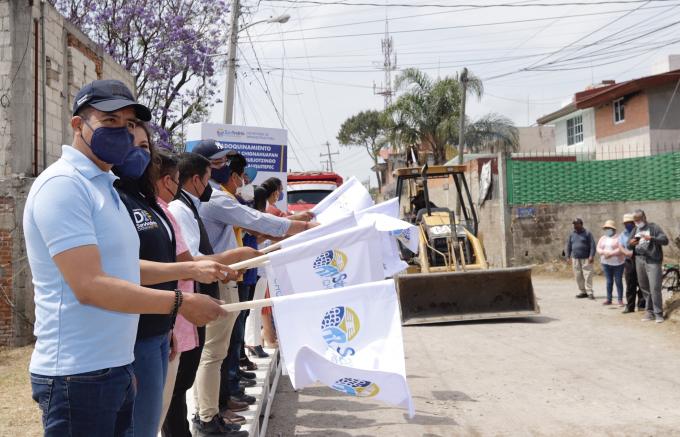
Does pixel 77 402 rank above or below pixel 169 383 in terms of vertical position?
above

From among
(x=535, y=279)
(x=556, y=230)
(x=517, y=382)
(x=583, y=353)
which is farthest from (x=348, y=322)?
(x=556, y=230)

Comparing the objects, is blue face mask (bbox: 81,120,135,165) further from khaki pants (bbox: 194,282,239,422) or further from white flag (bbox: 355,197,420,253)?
white flag (bbox: 355,197,420,253)

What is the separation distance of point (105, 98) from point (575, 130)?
30.9m

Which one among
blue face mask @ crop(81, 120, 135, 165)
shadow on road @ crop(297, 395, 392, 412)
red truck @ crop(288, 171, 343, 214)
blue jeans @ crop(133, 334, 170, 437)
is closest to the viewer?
blue face mask @ crop(81, 120, 135, 165)

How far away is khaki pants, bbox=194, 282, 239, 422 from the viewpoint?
172 inches

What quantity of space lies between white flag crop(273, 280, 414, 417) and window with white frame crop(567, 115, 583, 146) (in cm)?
2906

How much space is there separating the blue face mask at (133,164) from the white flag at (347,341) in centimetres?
92

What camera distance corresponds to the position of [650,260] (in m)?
10.7

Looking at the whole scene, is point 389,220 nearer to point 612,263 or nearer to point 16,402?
point 16,402

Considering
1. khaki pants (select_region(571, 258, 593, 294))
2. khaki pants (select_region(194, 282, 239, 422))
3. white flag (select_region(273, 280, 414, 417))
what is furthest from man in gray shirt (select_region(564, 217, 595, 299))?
white flag (select_region(273, 280, 414, 417))

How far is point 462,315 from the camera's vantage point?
1104 centimetres

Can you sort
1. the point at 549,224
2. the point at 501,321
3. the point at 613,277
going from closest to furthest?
the point at 501,321, the point at 613,277, the point at 549,224

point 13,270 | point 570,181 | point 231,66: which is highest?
point 231,66

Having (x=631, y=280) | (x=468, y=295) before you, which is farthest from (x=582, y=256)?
(x=468, y=295)
